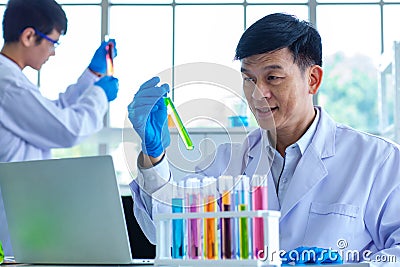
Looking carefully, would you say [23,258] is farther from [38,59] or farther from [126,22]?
[126,22]

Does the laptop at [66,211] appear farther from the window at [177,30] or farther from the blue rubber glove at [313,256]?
the window at [177,30]

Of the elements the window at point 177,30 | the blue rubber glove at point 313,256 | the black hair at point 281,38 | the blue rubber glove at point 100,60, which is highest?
the window at point 177,30

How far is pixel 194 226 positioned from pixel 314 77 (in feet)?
2.55

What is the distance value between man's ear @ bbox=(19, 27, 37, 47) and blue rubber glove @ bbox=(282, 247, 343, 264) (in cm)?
167

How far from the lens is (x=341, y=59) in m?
5.96

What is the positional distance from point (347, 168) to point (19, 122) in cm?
129

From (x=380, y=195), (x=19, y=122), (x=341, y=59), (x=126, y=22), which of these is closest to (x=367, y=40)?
(x=126, y=22)

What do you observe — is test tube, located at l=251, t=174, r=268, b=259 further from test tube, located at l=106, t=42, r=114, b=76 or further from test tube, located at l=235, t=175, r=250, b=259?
test tube, located at l=106, t=42, r=114, b=76

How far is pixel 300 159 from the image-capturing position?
1.68 meters

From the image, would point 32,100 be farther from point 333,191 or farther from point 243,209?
point 243,209

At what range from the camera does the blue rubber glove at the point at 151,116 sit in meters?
1.40

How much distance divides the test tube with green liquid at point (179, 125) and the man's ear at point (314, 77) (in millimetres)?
457

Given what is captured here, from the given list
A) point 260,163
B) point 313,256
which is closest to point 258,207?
point 313,256

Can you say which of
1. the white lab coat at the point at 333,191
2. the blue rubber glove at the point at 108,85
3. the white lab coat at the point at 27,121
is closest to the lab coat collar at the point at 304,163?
the white lab coat at the point at 333,191
